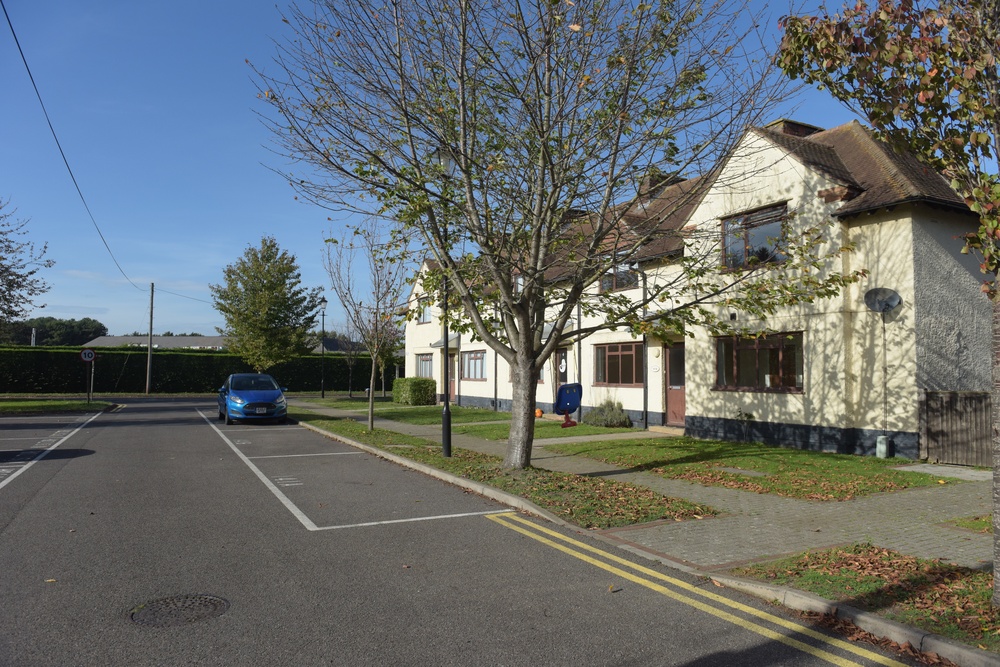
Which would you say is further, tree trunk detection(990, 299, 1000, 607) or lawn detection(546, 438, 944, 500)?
lawn detection(546, 438, 944, 500)

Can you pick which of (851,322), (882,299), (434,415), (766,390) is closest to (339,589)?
(882,299)

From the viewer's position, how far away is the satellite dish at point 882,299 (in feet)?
45.4

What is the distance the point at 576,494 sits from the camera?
9.59m

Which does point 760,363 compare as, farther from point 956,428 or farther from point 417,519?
point 417,519

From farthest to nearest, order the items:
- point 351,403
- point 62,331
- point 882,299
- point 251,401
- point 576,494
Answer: point 62,331
point 351,403
point 251,401
point 882,299
point 576,494

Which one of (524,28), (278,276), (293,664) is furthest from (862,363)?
(278,276)

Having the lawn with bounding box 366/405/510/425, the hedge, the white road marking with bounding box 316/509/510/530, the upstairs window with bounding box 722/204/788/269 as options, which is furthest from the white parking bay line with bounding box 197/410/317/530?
the hedge

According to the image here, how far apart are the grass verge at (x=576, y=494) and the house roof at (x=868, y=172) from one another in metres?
8.33

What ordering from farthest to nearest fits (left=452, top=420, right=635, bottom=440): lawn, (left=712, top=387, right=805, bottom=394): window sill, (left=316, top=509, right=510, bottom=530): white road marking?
(left=452, top=420, right=635, bottom=440): lawn
(left=712, top=387, right=805, bottom=394): window sill
(left=316, top=509, right=510, bottom=530): white road marking

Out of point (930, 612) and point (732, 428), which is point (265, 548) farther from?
point (732, 428)

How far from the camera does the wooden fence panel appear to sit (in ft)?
41.0

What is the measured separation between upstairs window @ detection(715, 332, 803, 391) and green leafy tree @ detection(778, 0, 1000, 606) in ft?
33.9

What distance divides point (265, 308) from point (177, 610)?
3449 centimetres

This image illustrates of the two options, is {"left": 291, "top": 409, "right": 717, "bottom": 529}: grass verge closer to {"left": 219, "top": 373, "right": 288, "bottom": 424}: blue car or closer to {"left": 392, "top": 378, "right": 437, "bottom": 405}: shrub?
{"left": 219, "top": 373, "right": 288, "bottom": 424}: blue car
